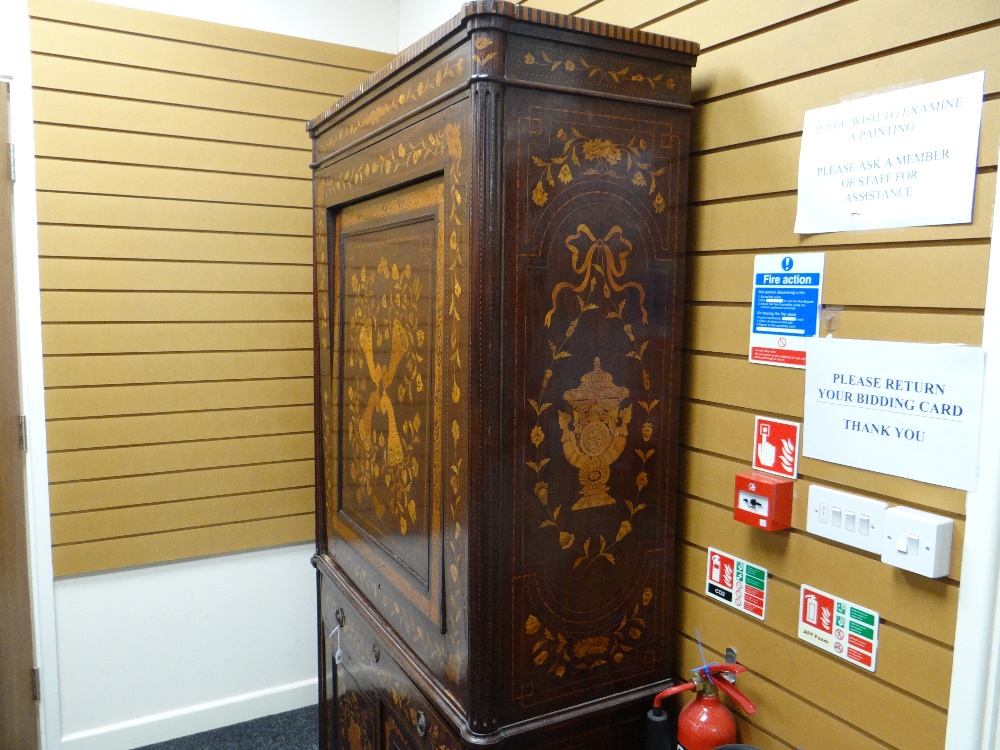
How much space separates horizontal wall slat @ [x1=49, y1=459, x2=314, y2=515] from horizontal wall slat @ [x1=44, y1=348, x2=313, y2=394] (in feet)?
1.24

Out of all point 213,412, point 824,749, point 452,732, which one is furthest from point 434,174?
point 213,412

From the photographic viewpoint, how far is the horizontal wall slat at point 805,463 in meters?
1.19

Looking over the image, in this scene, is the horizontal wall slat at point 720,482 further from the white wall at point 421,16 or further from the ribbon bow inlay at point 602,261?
the white wall at point 421,16

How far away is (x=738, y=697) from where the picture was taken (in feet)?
4.74

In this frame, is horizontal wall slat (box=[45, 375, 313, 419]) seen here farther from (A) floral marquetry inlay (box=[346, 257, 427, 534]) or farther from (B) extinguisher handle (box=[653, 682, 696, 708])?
(B) extinguisher handle (box=[653, 682, 696, 708])

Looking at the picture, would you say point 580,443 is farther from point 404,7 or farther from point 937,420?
point 404,7

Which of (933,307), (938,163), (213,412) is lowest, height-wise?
(213,412)

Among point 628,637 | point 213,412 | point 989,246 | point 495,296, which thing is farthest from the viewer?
point 213,412

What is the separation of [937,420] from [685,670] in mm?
864

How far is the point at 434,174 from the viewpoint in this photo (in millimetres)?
1491

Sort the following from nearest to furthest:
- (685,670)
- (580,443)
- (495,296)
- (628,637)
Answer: (495,296) → (580,443) → (628,637) → (685,670)

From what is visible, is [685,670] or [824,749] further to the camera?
[685,670]

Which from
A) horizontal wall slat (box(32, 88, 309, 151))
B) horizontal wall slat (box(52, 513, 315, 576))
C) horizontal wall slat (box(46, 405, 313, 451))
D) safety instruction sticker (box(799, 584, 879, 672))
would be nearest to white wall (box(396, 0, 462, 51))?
horizontal wall slat (box(32, 88, 309, 151))

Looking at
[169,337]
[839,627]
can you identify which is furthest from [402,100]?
[169,337]
